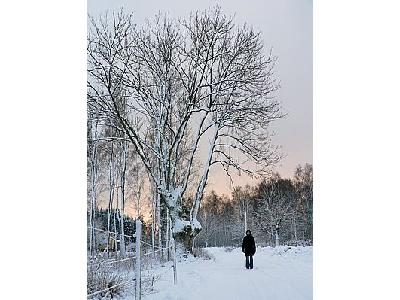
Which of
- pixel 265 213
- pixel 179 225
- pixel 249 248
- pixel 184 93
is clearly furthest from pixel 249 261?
pixel 184 93

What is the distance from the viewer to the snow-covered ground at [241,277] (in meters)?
3.17

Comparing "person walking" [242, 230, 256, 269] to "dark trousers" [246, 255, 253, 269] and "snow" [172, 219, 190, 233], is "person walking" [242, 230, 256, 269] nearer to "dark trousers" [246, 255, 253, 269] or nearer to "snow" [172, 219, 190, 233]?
"dark trousers" [246, 255, 253, 269]

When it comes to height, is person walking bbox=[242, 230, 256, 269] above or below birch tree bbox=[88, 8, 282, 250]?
below

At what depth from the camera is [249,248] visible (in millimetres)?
3199

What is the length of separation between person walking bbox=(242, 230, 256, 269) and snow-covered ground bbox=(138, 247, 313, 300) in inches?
0.9

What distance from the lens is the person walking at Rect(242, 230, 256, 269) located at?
3.19m

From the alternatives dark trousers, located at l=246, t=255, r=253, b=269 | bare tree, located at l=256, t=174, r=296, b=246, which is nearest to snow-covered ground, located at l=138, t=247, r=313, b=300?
dark trousers, located at l=246, t=255, r=253, b=269
